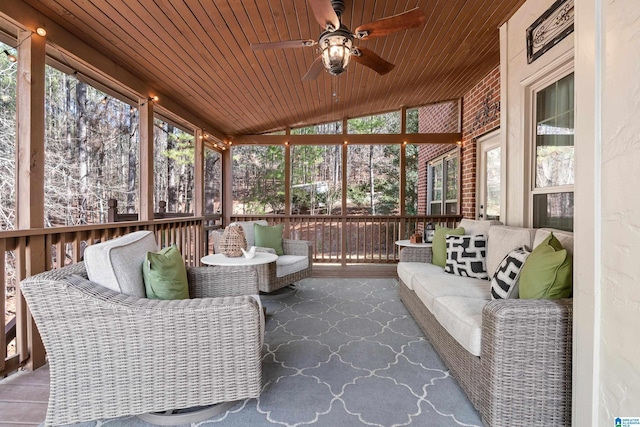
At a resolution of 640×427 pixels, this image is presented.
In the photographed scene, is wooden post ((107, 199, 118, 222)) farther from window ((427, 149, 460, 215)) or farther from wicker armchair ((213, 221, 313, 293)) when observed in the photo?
window ((427, 149, 460, 215))

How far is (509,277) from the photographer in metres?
1.86

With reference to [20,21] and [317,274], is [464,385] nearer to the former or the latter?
[317,274]

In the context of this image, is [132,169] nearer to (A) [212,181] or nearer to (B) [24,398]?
(A) [212,181]

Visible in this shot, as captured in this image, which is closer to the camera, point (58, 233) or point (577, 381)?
point (577, 381)

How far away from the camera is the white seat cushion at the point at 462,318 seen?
5.31ft

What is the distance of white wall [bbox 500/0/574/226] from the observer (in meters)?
2.77

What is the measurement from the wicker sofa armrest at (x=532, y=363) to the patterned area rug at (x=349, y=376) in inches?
9.6

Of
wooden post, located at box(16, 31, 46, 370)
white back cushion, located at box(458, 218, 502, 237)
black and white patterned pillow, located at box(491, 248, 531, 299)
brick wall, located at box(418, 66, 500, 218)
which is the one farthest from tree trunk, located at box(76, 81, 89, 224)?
brick wall, located at box(418, 66, 500, 218)

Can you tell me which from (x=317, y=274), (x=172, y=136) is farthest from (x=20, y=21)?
(x=317, y=274)

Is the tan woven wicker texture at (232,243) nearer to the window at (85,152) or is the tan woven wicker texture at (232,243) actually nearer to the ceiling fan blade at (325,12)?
the window at (85,152)

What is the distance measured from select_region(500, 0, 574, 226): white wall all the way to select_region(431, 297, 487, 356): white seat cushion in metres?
1.52

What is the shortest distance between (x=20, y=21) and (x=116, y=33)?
0.58 metres

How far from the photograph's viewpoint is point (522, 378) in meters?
1.46

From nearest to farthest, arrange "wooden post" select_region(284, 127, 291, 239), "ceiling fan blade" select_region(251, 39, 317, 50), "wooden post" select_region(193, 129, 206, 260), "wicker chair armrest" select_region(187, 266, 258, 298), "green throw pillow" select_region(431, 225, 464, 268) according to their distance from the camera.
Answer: "wicker chair armrest" select_region(187, 266, 258, 298)
"ceiling fan blade" select_region(251, 39, 317, 50)
"green throw pillow" select_region(431, 225, 464, 268)
"wooden post" select_region(193, 129, 206, 260)
"wooden post" select_region(284, 127, 291, 239)
